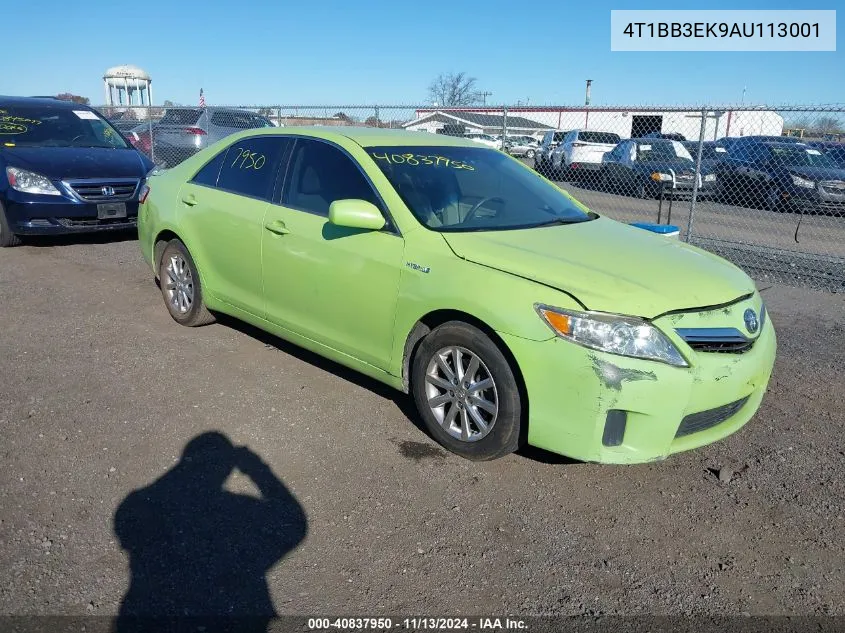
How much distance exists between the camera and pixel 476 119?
1298 inches

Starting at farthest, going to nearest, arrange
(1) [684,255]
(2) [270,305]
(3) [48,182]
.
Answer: (3) [48,182], (2) [270,305], (1) [684,255]

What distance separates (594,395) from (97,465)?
2.42 metres

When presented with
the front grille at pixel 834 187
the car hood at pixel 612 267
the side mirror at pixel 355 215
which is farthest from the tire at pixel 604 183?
the side mirror at pixel 355 215

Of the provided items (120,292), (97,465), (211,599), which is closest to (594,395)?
(211,599)

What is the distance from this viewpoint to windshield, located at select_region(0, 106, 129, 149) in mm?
8945

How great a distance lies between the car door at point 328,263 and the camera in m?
3.93

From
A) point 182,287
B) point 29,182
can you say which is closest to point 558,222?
point 182,287

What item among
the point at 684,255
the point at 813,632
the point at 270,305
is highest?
the point at 684,255

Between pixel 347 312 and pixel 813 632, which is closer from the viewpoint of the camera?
pixel 813 632

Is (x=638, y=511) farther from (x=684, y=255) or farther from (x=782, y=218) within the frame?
(x=782, y=218)

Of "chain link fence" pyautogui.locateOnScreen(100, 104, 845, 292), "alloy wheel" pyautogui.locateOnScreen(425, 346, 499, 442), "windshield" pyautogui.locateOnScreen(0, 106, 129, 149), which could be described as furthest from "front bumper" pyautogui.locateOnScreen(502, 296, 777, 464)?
"windshield" pyautogui.locateOnScreen(0, 106, 129, 149)

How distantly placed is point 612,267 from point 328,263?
5.28ft

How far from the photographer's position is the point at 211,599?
2.63 m

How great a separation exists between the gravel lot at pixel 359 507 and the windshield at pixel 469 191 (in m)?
1.20
